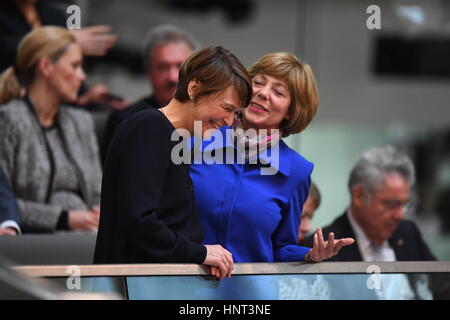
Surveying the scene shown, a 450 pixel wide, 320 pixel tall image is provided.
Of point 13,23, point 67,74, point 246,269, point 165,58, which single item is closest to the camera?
point 246,269

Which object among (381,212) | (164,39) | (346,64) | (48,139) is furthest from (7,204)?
(346,64)

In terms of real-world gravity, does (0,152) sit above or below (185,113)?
below

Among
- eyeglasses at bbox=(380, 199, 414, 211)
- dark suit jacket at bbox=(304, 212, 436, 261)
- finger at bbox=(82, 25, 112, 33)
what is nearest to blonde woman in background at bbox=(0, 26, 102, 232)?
finger at bbox=(82, 25, 112, 33)

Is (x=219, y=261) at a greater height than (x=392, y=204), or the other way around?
(x=219, y=261)

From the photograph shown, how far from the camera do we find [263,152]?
139 inches

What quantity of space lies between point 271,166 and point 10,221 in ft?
5.21

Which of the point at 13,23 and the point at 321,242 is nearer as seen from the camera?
the point at 321,242

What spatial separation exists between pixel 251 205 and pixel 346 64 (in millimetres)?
3675

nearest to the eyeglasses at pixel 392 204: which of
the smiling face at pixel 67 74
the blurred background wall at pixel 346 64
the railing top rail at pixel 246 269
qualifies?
the blurred background wall at pixel 346 64

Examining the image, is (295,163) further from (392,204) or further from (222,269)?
(392,204)

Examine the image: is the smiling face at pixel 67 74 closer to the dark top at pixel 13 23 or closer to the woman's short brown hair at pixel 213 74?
the dark top at pixel 13 23
